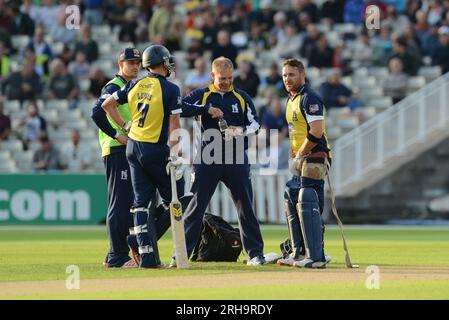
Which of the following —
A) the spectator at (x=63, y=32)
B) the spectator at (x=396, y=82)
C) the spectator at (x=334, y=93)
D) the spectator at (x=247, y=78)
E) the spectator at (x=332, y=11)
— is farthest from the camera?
the spectator at (x=63, y=32)

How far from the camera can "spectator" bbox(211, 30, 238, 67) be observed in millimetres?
33188

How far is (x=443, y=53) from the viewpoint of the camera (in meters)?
33.1

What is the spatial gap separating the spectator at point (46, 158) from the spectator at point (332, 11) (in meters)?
8.53

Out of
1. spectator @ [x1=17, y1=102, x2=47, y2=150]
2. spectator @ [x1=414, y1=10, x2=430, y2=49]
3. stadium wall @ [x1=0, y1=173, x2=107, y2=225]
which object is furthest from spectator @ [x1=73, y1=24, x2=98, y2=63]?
spectator @ [x1=414, y1=10, x2=430, y2=49]

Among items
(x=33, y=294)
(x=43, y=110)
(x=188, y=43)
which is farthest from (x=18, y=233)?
(x=33, y=294)

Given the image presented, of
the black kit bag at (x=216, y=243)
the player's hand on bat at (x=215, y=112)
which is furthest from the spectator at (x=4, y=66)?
the player's hand on bat at (x=215, y=112)

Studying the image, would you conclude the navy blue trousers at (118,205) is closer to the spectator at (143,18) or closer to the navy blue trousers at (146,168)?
the navy blue trousers at (146,168)

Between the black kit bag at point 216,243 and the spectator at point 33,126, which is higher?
the spectator at point 33,126

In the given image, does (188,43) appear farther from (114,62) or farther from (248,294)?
(248,294)

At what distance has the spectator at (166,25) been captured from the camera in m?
34.3

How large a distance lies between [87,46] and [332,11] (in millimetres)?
6544

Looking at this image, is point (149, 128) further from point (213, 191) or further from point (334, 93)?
point (334, 93)

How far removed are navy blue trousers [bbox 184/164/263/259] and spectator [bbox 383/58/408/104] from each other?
1637 cm

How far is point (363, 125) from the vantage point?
3039cm
